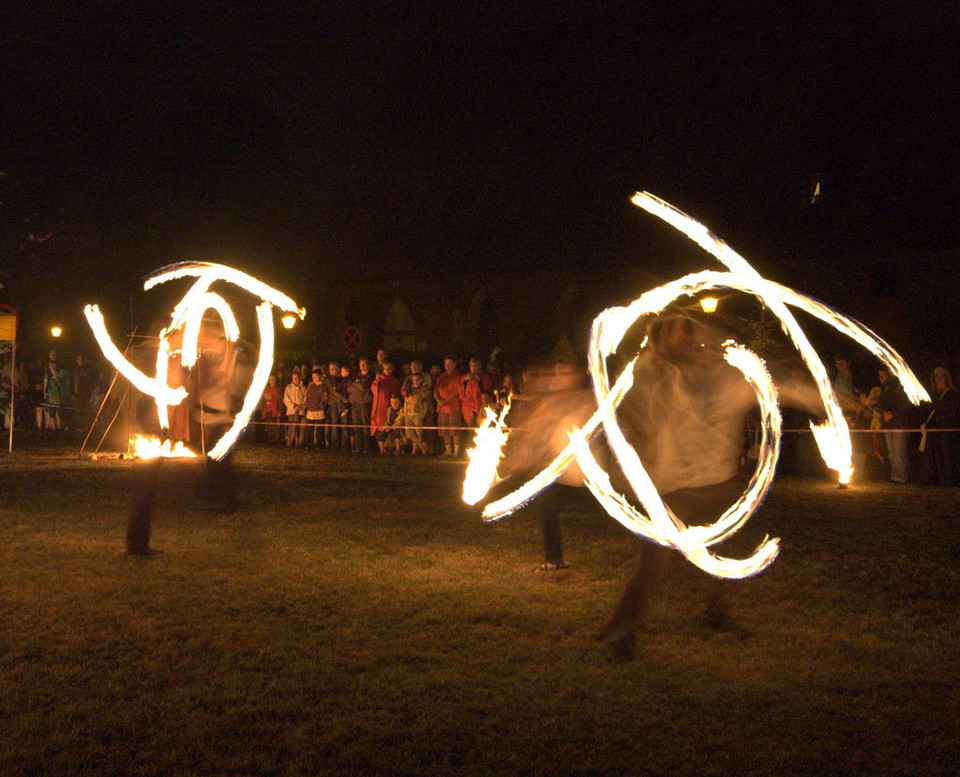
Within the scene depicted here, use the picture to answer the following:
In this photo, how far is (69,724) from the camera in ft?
15.9

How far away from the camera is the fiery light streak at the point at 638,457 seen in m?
6.67

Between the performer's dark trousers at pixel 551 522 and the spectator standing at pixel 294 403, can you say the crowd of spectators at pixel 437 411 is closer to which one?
the spectator standing at pixel 294 403

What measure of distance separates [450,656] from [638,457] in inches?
94.3

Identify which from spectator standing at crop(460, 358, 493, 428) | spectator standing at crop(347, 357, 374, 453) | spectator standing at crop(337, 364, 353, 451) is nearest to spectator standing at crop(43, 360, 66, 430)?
spectator standing at crop(337, 364, 353, 451)

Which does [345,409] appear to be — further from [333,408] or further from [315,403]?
[315,403]

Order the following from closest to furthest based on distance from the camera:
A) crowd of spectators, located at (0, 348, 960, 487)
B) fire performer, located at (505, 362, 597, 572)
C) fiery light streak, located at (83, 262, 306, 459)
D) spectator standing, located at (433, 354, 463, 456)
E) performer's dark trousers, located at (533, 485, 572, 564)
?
fire performer, located at (505, 362, 597, 572)
performer's dark trousers, located at (533, 485, 572, 564)
fiery light streak, located at (83, 262, 306, 459)
crowd of spectators, located at (0, 348, 960, 487)
spectator standing, located at (433, 354, 463, 456)

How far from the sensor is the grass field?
4594 mm

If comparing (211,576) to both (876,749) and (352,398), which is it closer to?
(876,749)

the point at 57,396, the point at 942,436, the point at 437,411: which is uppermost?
the point at 57,396

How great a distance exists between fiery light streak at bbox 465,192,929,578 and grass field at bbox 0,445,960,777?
558 mm

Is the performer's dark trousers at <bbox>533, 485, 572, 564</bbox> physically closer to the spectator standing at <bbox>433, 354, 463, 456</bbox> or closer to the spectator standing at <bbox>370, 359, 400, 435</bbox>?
the spectator standing at <bbox>433, 354, 463, 456</bbox>

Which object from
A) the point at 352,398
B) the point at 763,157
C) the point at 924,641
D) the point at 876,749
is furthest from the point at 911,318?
the point at 876,749

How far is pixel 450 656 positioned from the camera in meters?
6.04

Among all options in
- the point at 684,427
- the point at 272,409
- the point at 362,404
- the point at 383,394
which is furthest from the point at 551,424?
the point at 272,409
